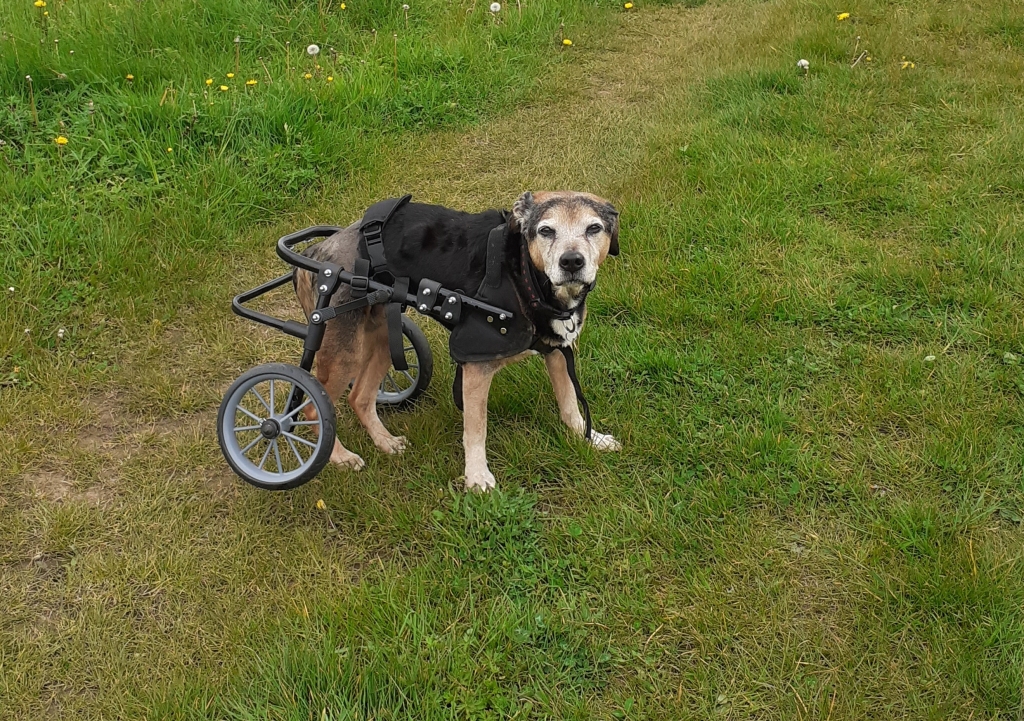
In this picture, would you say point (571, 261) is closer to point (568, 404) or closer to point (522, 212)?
point (522, 212)

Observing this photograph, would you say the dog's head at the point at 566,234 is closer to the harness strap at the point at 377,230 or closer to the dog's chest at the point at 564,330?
the dog's chest at the point at 564,330

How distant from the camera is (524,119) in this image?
22.7ft

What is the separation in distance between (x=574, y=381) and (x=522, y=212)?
0.87m

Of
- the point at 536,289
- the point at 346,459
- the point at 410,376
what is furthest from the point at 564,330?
the point at 346,459

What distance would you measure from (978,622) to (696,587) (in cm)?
102

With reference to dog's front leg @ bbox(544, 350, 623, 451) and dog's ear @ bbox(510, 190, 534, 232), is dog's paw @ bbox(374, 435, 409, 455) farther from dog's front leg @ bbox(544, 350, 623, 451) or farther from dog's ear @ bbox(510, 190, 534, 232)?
dog's ear @ bbox(510, 190, 534, 232)

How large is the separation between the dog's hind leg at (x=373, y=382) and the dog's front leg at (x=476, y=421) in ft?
1.56

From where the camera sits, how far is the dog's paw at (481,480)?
11.6 ft

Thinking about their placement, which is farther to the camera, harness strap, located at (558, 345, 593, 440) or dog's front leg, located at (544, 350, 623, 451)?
dog's front leg, located at (544, 350, 623, 451)

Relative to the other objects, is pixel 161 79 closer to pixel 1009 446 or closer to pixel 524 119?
pixel 524 119

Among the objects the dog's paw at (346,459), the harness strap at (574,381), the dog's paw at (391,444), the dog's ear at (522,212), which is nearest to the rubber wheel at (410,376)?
the dog's paw at (391,444)

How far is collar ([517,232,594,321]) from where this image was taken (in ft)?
10.6

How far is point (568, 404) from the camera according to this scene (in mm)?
3846

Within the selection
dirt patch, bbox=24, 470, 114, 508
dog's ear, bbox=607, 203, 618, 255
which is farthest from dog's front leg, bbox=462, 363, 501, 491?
dirt patch, bbox=24, 470, 114, 508
